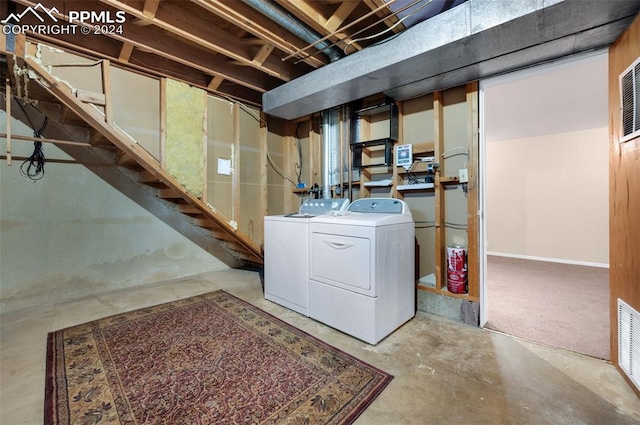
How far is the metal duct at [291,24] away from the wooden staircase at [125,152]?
1.66m

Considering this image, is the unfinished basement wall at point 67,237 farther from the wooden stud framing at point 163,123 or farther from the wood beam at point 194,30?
the wood beam at point 194,30

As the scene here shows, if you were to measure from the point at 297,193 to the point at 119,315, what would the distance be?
8.38ft

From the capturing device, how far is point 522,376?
5.49ft

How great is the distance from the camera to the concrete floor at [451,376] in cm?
137

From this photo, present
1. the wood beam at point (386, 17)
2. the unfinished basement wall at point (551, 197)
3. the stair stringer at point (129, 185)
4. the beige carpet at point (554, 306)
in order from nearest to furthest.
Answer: the wood beam at point (386, 17)
the beige carpet at point (554, 306)
the stair stringer at point (129, 185)
the unfinished basement wall at point (551, 197)

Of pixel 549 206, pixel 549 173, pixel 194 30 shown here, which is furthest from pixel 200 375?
pixel 549 173

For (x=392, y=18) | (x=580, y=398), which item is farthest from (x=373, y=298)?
(x=392, y=18)

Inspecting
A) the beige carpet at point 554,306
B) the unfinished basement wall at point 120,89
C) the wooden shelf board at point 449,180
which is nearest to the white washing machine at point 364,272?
the wooden shelf board at point 449,180

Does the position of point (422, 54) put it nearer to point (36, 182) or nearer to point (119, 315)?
point (119, 315)

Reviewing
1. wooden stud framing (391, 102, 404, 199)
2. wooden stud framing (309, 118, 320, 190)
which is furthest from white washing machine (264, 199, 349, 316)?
wooden stud framing (309, 118, 320, 190)

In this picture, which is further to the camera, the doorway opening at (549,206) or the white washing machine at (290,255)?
the white washing machine at (290,255)

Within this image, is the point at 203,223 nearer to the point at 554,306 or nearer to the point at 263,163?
the point at 263,163

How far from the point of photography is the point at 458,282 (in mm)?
2447

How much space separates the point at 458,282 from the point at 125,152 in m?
3.46
